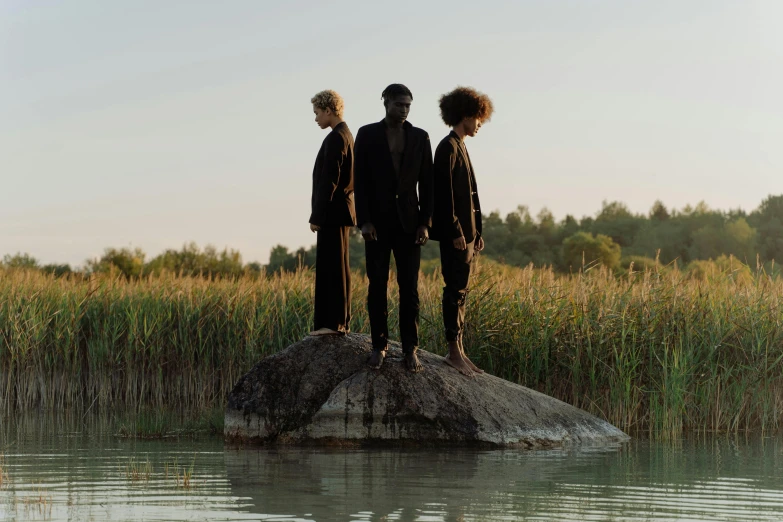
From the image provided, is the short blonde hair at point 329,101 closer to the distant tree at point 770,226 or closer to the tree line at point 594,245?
the tree line at point 594,245

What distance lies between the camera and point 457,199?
8422 millimetres

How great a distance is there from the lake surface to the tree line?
91.7ft

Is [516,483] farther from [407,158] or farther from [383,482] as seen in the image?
[407,158]

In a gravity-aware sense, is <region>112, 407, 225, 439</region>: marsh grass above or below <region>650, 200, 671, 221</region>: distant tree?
below

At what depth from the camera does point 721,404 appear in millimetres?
10750

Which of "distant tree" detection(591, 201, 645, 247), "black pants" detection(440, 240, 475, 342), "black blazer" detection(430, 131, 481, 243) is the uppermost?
"distant tree" detection(591, 201, 645, 247)

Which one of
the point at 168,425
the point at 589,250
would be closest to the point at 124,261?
the point at 589,250

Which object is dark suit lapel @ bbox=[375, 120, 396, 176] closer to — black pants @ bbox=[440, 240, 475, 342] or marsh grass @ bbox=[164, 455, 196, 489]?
black pants @ bbox=[440, 240, 475, 342]

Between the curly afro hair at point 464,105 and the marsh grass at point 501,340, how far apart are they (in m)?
2.55

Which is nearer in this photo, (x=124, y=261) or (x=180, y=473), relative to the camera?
(x=180, y=473)

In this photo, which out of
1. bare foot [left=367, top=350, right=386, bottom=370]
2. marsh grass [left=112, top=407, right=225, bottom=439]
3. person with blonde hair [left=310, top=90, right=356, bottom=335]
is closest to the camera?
bare foot [left=367, top=350, right=386, bottom=370]

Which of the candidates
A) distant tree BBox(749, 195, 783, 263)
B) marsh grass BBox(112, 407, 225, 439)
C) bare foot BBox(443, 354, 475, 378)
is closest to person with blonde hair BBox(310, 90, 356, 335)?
bare foot BBox(443, 354, 475, 378)

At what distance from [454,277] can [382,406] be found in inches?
52.6

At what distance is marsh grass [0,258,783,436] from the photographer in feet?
35.1
